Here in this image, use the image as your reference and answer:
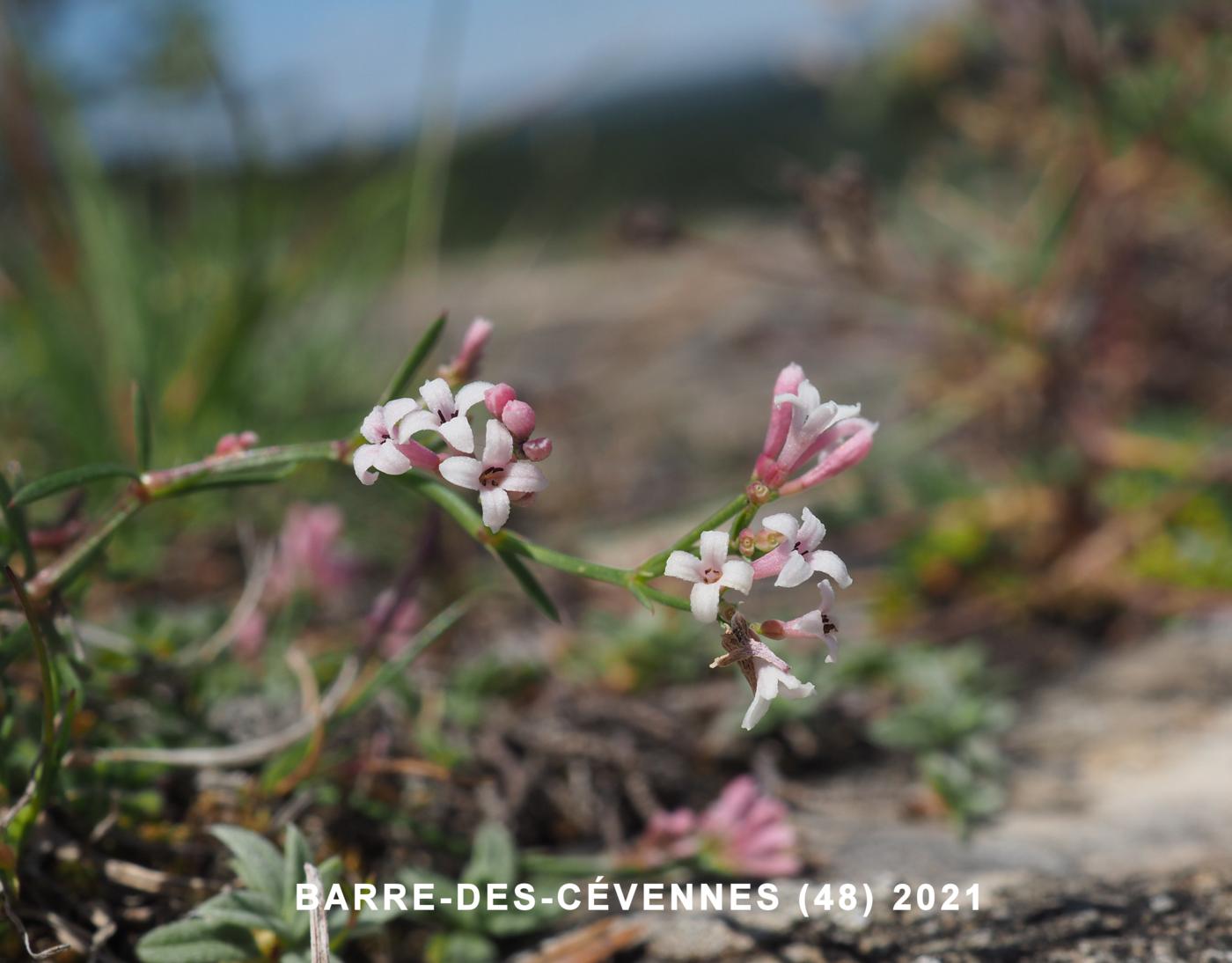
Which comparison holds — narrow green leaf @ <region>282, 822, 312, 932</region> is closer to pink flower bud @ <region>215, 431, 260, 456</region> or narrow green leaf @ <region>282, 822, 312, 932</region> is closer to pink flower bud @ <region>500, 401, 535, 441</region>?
pink flower bud @ <region>215, 431, 260, 456</region>

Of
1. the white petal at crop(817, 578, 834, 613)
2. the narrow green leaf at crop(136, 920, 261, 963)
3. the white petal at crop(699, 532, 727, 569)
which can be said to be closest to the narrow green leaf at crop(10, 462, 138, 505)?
the narrow green leaf at crop(136, 920, 261, 963)

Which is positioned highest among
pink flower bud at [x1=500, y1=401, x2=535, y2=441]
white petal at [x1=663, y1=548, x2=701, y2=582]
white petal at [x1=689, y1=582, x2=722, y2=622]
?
pink flower bud at [x1=500, y1=401, x2=535, y2=441]

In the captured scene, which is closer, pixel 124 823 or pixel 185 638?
pixel 124 823

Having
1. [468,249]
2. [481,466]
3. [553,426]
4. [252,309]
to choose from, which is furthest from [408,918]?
[468,249]

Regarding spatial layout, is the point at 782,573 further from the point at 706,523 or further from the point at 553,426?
the point at 553,426

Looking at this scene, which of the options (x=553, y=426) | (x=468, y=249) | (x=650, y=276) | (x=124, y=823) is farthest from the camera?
(x=650, y=276)

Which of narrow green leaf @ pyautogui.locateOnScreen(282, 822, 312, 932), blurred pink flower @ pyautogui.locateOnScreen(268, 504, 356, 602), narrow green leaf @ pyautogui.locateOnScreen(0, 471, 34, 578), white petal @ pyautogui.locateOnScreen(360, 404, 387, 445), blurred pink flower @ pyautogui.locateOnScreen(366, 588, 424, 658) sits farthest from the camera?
blurred pink flower @ pyautogui.locateOnScreen(268, 504, 356, 602)

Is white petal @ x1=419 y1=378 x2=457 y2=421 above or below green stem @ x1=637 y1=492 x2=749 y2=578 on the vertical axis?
above
